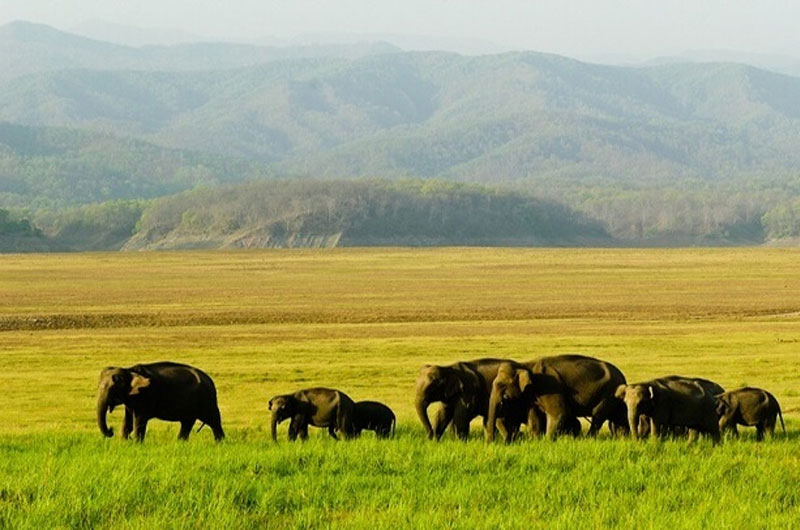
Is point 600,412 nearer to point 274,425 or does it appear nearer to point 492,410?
point 492,410

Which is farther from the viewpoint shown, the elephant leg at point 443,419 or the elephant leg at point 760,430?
the elephant leg at point 760,430

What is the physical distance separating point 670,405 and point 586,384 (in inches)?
49.3

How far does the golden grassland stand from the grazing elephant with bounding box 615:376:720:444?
16.5 feet

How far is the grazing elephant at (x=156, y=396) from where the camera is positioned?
18672 millimetres

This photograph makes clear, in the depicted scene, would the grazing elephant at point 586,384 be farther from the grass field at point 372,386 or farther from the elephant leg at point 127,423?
the elephant leg at point 127,423

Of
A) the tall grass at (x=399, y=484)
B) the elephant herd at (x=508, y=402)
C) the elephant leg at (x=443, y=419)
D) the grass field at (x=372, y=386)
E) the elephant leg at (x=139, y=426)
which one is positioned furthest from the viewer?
the elephant leg at (x=443, y=419)

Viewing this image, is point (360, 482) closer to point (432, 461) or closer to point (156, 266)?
point (432, 461)

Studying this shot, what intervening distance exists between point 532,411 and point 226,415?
8188 millimetres

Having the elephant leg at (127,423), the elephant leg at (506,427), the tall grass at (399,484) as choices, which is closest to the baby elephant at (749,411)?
the tall grass at (399,484)

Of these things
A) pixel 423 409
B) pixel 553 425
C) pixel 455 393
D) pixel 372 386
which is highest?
pixel 455 393

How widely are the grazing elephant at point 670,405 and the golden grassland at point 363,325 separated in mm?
5039

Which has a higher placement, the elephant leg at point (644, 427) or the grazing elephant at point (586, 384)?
the grazing elephant at point (586, 384)

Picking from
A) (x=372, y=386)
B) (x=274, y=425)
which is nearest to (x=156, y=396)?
(x=274, y=425)

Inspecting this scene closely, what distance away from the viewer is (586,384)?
19469 millimetres
